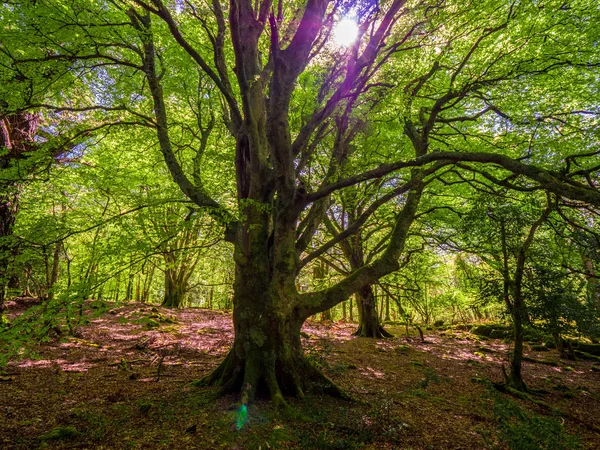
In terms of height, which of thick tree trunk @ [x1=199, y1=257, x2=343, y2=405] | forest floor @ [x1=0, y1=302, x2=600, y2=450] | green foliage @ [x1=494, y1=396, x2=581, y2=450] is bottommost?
forest floor @ [x1=0, y1=302, x2=600, y2=450]

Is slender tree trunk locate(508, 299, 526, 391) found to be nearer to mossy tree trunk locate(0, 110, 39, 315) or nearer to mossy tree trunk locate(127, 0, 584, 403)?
mossy tree trunk locate(127, 0, 584, 403)

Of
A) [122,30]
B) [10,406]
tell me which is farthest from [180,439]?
[122,30]

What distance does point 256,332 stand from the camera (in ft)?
20.0

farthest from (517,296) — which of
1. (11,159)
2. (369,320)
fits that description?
(11,159)

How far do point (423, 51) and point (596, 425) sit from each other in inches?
399

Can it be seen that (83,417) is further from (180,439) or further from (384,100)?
(384,100)

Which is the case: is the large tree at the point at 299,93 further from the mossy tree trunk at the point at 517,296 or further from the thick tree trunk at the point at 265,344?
the mossy tree trunk at the point at 517,296

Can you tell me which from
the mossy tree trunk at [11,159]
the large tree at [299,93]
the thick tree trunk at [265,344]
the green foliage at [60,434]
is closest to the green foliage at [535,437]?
the thick tree trunk at [265,344]

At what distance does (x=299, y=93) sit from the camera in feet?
34.1

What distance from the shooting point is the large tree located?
5.90 meters

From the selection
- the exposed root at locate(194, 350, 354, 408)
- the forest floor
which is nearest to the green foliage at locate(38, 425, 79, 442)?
the forest floor

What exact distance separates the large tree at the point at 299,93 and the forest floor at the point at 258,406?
0.86 meters

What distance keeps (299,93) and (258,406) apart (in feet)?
30.4

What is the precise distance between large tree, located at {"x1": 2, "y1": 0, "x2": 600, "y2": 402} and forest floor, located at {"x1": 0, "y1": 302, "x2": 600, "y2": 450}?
865 millimetres
